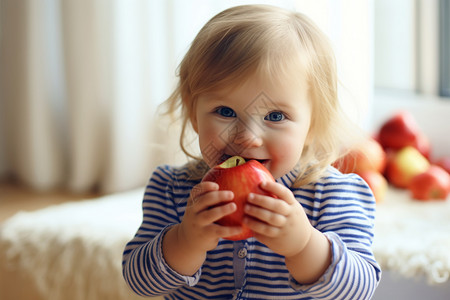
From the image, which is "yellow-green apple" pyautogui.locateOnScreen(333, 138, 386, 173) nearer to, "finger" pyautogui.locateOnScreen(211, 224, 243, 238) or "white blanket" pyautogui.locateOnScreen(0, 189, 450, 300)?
"white blanket" pyautogui.locateOnScreen(0, 189, 450, 300)

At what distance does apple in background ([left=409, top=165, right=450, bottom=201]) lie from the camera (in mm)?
1441

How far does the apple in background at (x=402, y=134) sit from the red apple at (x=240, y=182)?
1.02 metres

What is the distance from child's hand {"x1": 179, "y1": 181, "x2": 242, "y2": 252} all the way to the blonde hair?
15cm

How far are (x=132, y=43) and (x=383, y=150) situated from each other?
0.77 meters

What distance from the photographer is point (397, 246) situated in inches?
44.1

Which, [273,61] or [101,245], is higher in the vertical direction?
[273,61]

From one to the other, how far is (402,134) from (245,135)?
3.27ft

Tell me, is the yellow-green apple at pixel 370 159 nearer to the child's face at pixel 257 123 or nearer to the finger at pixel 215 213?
the child's face at pixel 257 123

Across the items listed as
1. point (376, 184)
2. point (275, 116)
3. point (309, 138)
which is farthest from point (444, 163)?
point (275, 116)

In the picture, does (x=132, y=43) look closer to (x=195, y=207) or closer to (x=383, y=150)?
(x=383, y=150)

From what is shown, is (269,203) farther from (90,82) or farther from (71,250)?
(90,82)

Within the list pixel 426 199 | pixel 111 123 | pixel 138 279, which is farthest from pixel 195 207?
pixel 111 123

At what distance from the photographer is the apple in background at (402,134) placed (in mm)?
1622

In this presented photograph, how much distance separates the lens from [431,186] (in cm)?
144
